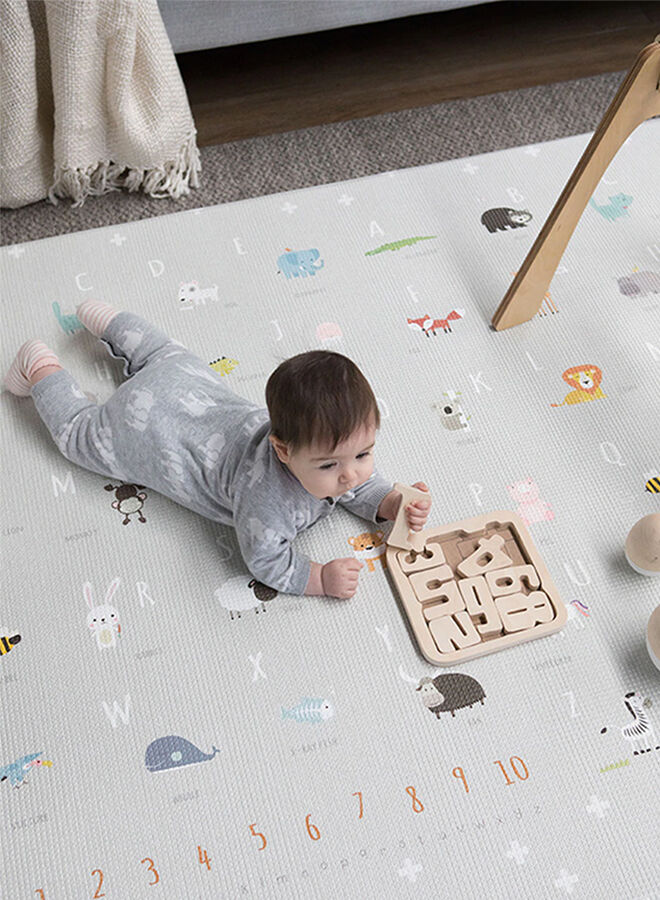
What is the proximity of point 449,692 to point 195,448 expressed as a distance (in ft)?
1.33

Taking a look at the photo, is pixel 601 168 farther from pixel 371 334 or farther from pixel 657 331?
pixel 371 334

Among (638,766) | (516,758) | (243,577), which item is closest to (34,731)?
(243,577)

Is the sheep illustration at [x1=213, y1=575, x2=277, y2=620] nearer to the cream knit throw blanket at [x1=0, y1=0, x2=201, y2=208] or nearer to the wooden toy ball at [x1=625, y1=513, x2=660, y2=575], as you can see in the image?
the wooden toy ball at [x1=625, y1=513, x2=660, y2=575]

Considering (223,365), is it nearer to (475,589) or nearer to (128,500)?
(128,500)

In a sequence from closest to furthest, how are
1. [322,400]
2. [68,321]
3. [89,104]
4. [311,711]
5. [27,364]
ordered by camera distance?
[322,400] < [311,711] < [27,364] < [68,321] < [89,104]

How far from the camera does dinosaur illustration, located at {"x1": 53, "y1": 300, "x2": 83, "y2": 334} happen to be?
1.30 m

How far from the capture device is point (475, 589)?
3.40 ft

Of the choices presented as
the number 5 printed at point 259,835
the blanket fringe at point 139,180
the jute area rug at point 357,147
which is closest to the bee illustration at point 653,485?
the number 5 printed at point 259,835

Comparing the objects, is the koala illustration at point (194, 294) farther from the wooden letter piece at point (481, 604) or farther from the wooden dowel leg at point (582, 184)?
the wooden letter piece at point (481, 604)

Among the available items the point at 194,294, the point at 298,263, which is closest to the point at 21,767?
the point at 194,294

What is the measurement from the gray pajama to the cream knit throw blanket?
1.42 ft

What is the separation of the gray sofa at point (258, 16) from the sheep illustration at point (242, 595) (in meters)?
1.00

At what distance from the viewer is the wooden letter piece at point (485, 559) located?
1052 millimetres

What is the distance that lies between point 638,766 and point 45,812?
2.03 feet
